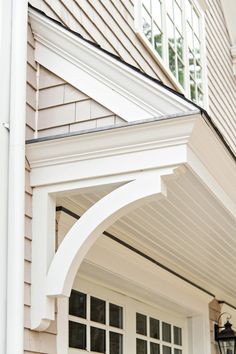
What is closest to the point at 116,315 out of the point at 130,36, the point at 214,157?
the point at 214,157

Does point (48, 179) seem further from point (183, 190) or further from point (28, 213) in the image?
point (183, 190)

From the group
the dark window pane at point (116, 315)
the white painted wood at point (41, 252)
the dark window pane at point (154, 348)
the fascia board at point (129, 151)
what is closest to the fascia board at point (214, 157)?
the fascia board at point (129, 151)

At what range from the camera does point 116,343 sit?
5281mm

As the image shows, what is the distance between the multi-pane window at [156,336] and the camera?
19.1 ft

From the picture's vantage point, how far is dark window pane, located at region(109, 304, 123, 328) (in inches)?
206

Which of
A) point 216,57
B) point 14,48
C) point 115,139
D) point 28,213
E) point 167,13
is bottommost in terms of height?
point 28,213

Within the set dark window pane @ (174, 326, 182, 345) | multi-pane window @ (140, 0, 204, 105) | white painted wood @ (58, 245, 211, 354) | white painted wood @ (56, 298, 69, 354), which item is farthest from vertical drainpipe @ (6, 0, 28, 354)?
dark window pane @ (174, 326, 182, 345)

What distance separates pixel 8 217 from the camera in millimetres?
3354

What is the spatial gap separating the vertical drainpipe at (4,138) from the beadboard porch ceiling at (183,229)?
466 millimetres

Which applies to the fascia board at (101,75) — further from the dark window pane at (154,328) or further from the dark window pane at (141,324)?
the dark window pane at (154,328)

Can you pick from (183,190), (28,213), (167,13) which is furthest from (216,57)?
(28,213)

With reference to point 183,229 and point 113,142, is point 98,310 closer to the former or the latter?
point 183,229

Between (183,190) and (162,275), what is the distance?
2.01 meters

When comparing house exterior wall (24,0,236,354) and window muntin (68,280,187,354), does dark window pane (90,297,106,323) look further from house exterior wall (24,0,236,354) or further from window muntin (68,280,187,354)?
house exterior wall (24,0,236,354)
